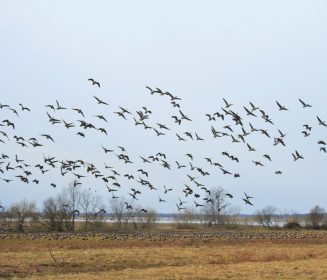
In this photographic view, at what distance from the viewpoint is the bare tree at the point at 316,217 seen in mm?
144125

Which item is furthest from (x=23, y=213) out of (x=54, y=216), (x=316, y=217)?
(x=316, y=217)

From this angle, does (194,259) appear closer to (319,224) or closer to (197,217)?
(319,224)

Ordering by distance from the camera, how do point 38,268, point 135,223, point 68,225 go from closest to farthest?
point 38,268
point 68,225
point 135,223

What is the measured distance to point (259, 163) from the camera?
2891cm

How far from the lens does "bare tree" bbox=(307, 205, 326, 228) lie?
14412 centimetres

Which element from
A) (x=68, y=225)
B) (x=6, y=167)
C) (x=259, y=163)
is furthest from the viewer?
(x=68, y=225)

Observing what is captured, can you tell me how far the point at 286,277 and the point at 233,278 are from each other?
10.8 feet

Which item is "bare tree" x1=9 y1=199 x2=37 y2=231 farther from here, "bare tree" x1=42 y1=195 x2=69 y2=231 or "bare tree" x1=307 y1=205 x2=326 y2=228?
"bare tree" x1=307 y1=205 x2=326 y2=228

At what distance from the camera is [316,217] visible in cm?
14888

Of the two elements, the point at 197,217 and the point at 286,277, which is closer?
the point at 286,277

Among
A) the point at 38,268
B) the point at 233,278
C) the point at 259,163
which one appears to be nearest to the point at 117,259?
the point at 38,268

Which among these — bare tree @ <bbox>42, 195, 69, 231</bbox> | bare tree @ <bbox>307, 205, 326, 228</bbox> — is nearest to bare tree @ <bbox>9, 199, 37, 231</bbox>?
bare tree @ <bbox>42, 195, 69, 231</bbox>

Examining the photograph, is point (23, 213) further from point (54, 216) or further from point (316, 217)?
point (316, 217)

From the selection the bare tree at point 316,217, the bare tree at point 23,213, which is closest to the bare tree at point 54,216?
the bare tree at point 23,213
